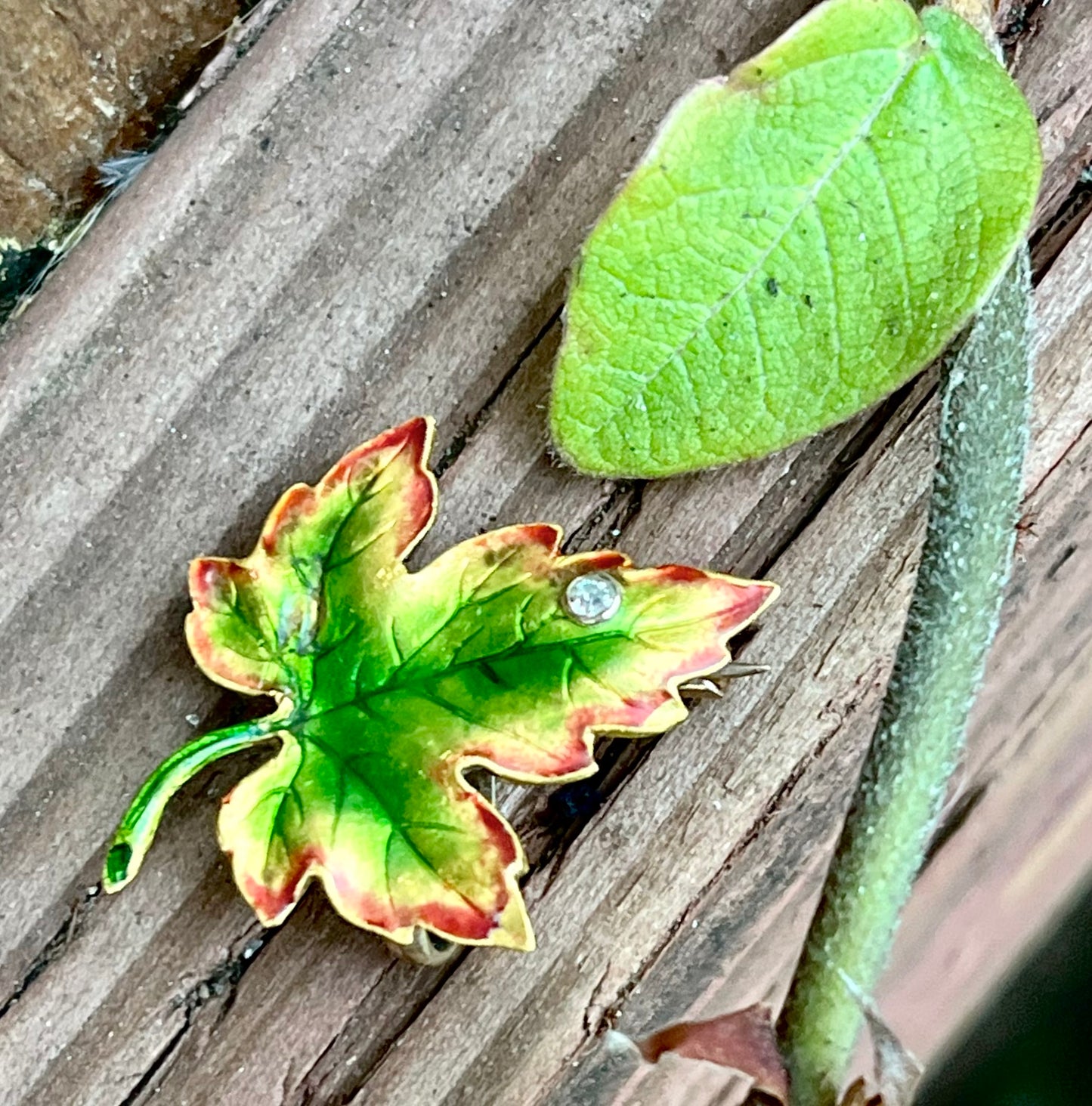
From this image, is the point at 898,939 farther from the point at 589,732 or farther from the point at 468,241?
the point at 468,241

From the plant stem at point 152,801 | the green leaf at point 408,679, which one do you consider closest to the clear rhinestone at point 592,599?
the green leaf at point 408,679

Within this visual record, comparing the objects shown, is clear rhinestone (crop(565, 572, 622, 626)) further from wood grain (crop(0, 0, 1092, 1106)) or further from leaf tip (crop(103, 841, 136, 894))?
leaf tip (crop(103, 841, 136, 894))

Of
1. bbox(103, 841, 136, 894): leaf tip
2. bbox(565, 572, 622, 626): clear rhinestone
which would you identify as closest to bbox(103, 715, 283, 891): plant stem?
bbox(103, 841, 136, 894): leaf tip

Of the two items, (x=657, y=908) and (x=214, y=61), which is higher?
(x=214, y=61)

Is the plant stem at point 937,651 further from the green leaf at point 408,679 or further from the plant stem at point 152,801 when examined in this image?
the plant stem at point 152,801

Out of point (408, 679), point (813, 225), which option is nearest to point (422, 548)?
point (408, 679)

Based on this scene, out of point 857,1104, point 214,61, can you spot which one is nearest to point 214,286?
point 214,61
